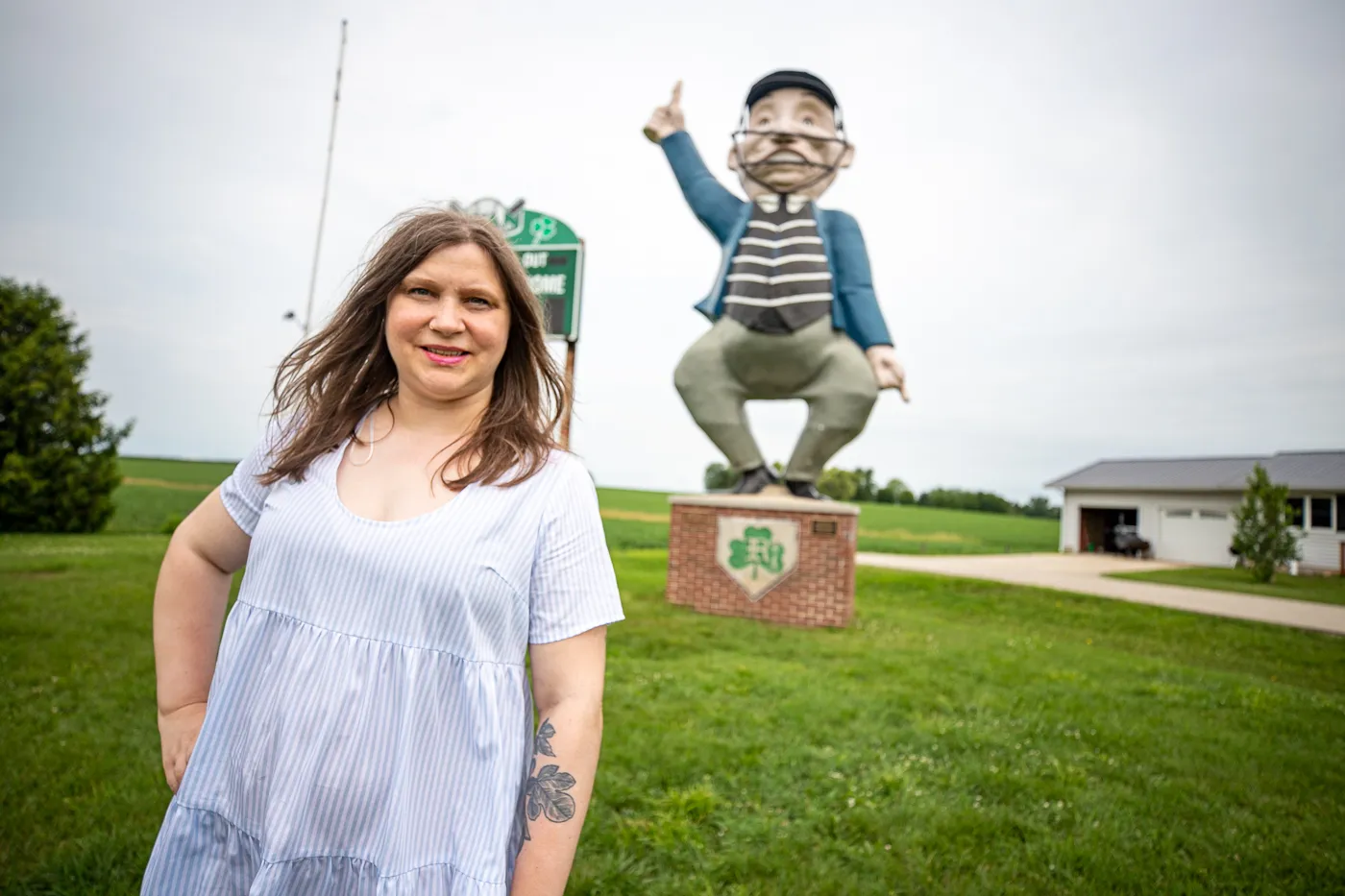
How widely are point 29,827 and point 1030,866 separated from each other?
11.1 ft

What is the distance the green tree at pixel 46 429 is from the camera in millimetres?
12383

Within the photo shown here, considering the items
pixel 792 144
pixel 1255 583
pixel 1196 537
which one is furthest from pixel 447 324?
pixel 1196 537

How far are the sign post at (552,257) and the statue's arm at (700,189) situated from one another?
181cm

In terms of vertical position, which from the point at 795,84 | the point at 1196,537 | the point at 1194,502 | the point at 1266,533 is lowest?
the point at 1196,537

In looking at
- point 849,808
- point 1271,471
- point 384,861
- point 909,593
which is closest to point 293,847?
point 384,861

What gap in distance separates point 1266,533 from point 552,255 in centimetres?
1215

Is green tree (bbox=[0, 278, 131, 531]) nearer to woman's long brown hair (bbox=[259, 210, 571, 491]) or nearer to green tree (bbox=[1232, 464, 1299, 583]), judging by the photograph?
woman's long brown hair (bbox=[259, 210, 571, 491])

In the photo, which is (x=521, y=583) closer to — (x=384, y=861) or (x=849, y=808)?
(x=384, y=861)

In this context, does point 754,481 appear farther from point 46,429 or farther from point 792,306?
point 46,429

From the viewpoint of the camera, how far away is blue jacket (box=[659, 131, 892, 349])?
291 inches

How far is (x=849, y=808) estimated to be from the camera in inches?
119

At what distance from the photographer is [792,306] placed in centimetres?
726

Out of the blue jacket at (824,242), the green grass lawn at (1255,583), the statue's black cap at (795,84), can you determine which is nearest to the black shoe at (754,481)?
the blue jacket at (824,242)

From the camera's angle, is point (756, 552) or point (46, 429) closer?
point (756, 552)
